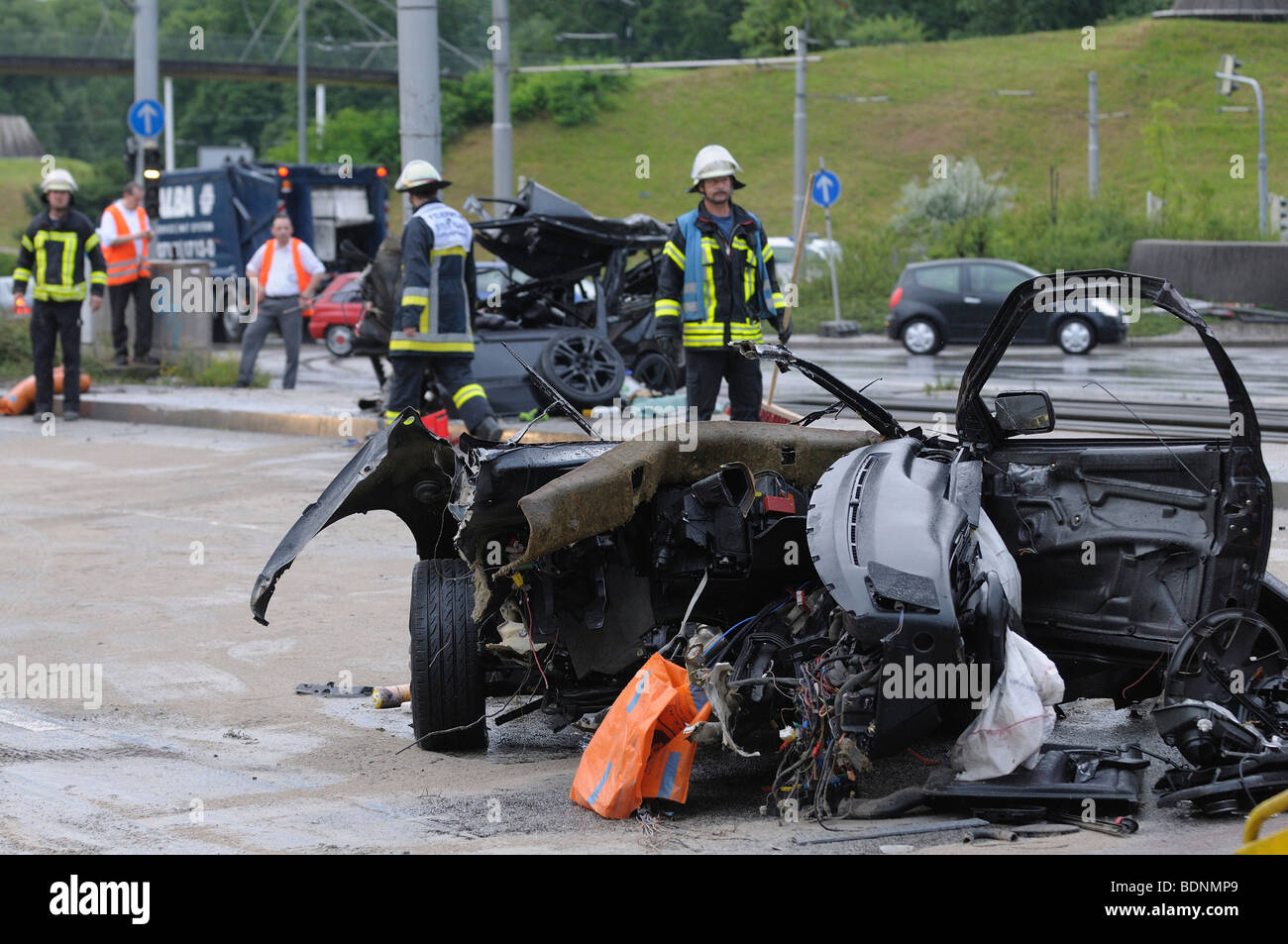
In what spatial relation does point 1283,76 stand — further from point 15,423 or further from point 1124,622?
point 1124,622

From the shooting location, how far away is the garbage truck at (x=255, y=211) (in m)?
28.0

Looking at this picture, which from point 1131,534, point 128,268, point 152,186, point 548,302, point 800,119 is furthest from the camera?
point 800,119

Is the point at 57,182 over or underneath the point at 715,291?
over

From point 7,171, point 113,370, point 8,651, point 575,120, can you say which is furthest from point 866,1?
point 8,651

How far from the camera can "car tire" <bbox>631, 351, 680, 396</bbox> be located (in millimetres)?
16016

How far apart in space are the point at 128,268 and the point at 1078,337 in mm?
13885

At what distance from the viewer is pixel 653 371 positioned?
16.2 m

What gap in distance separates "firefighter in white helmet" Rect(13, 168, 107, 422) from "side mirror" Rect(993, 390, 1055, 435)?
39.0 ft

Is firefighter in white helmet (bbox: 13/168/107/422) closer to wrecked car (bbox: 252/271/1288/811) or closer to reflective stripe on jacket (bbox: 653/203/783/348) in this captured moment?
reflective stripe on jacket (bbox: 653/203/783/348)

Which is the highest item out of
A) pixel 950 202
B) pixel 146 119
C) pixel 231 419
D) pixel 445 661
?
pixel 950 202

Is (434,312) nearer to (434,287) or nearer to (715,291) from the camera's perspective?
(434,287)

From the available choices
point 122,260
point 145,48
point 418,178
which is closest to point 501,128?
point 145,48

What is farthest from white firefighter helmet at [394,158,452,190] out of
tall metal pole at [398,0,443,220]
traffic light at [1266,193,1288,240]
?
traffic light at [1266,193,1288,240]

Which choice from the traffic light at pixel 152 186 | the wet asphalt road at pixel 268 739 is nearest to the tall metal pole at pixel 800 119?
the traffic light at pixel 152 186
